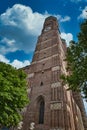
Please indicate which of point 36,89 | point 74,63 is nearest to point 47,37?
point 36,89

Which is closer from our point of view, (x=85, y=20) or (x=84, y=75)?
(x=84, y=75)

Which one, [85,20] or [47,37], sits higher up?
[47,37]

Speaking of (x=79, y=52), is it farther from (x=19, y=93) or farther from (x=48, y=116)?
(x=48, y=116)

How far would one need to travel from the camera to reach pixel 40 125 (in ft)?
69.8

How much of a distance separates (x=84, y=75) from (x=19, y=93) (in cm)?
700

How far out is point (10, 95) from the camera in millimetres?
15430

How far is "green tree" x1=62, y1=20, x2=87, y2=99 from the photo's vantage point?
13.9 metres

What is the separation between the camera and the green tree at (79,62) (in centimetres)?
1389

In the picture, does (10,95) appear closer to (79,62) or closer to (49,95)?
(79,62)

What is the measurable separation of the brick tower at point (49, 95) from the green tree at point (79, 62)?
718 cm

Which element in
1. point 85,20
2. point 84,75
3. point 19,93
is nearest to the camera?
Result: point 84,75

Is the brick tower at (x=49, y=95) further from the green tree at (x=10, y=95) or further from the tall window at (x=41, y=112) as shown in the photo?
the green tree at (x=10, y=95)

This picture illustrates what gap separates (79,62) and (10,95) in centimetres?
735

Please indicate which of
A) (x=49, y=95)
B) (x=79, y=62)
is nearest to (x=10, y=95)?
(x=79, y=62)
